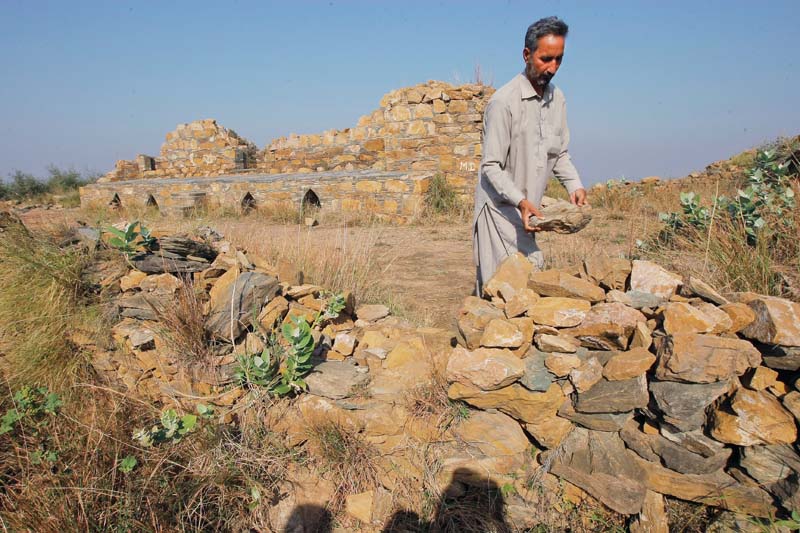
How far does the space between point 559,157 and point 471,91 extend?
24.0ft

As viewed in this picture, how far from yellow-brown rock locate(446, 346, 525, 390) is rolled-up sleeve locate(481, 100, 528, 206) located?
0.76 meters

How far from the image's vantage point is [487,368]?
206 centimetres

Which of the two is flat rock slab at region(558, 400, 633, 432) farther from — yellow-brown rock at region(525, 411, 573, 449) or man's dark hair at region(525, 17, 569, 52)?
man's dark hair at region(525, 17, 569, 52)

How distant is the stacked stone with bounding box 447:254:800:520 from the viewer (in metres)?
1.81

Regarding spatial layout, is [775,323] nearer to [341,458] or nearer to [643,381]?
[643,381]

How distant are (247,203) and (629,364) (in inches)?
405

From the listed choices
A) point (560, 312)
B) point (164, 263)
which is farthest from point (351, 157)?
point (560, 312)

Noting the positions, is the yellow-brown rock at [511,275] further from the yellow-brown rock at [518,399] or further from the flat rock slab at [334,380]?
the flat rock slab at [334,380]

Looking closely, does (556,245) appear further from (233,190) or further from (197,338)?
(233,190)

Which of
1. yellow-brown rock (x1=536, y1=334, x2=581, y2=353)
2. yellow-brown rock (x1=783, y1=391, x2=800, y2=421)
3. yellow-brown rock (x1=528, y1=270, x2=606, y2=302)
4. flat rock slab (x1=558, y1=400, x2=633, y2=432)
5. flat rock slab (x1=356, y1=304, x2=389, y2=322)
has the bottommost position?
flat rock slab (x1=558, y1=400, x2=633, y2=432)

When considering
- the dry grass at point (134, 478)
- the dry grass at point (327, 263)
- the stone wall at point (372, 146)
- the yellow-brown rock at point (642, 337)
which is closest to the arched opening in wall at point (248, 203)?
the stone wall at point (372, 146)

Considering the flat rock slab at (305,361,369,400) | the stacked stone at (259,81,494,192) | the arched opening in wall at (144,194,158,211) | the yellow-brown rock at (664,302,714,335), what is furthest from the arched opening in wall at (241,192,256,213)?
the yellow-brown rock at (664,302,714,335)

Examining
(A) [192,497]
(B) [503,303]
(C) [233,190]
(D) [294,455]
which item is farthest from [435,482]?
(C) [233,190]

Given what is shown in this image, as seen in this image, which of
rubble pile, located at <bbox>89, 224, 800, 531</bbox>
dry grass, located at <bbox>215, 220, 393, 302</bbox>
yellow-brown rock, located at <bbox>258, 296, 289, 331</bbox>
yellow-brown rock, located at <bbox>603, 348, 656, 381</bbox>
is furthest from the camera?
dry grass, located at <bbox>215, 220, 393, 302</bbox>
